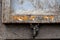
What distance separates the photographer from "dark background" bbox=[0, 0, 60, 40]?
8.18ft

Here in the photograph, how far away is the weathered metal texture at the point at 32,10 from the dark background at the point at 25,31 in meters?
0.07

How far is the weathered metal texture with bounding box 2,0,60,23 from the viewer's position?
2461 mm

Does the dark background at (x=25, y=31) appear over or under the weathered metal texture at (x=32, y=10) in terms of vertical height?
under

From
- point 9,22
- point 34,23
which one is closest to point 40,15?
point 34,23

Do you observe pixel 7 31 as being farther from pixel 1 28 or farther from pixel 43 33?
pixel 43 33

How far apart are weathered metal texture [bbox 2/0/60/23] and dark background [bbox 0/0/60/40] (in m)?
0.07

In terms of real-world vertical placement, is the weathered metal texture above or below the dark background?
above

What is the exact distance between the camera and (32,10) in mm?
2518

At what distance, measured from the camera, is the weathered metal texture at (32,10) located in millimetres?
2461

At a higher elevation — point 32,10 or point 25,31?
point 32,10

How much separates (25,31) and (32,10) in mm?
200

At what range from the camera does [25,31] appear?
2.50 m

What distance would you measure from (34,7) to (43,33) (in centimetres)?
25

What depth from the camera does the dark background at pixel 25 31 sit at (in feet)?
8.18
